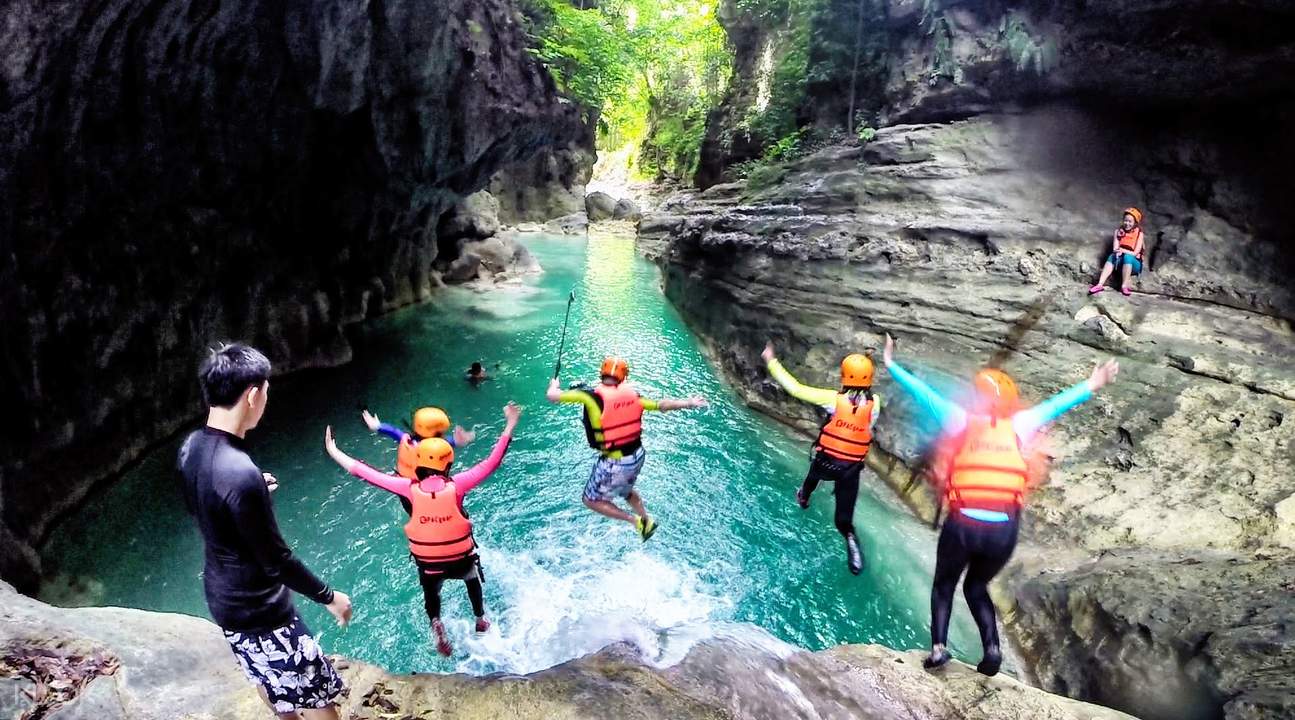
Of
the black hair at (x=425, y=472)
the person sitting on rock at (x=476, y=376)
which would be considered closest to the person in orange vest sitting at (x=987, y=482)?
the black hair at (x=425, y=472)

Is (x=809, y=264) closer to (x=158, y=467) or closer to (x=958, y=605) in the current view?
(x=958, y=605)

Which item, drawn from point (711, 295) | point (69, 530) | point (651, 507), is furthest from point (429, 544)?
point (711, 295)

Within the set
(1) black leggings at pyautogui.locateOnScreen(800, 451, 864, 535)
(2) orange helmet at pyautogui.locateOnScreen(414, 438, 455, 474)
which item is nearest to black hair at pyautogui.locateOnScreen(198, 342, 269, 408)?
(2) orange helmet at pyautogui.locateOnScreen(414, 438, 455, 474)

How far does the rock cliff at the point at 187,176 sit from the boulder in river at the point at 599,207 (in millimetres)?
34815

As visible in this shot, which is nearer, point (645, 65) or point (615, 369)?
point (615, 369)

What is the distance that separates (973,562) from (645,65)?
38546mm

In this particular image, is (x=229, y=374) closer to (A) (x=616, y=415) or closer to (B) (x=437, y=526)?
(B) (x=437, y=526)

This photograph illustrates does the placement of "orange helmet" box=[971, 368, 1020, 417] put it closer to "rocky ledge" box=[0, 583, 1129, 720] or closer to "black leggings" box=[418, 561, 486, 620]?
"rocky ledge" box=[0, 583, 1129, 720]

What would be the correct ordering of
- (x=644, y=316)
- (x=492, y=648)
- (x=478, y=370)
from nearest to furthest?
1. (x=492, y=648)
2. (x=478, y=370)
3. (x=644, y=316)

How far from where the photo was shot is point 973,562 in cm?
446

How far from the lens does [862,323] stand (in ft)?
36.9

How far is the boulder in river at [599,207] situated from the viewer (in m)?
51.0

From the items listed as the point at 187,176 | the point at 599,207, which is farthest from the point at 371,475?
the point at 599,207

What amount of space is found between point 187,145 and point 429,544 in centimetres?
752
